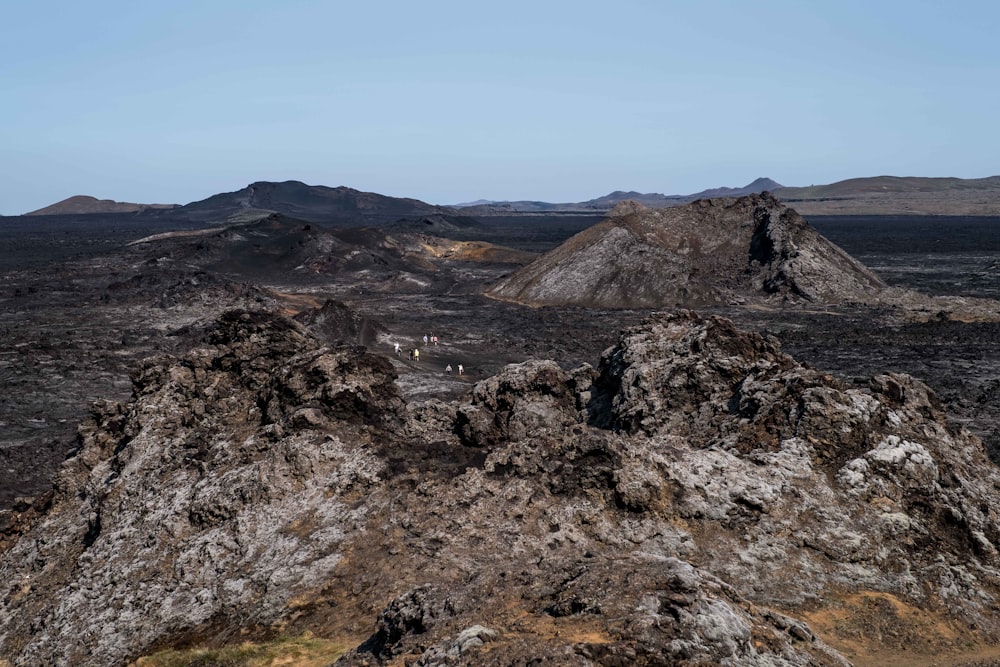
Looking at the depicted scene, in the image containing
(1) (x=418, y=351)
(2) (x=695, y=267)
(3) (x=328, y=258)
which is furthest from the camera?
(3) (x=328, y=258)

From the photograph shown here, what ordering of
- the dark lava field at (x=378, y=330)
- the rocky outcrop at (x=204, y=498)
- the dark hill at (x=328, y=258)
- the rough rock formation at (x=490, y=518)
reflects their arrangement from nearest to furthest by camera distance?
the rough rock formation at (x=490, y=518) < the rocky outcrop at (x=204, y=498) < the dark lava field at (x=378, y=330) < the dark hill at (x=328, y=258)

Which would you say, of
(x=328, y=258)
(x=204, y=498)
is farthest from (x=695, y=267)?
(x=204, y=498)

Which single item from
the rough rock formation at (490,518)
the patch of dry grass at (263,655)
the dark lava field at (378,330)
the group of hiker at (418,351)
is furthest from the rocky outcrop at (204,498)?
the group of hiker at (418,351)

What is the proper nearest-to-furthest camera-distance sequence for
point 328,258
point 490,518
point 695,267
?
point 490,518, point 695,267, point 328,258

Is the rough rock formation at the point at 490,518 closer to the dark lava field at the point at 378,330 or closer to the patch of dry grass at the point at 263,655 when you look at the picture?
the patch of dry grass at the point at 263,655

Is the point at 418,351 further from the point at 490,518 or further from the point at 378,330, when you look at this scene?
the point at 490,518

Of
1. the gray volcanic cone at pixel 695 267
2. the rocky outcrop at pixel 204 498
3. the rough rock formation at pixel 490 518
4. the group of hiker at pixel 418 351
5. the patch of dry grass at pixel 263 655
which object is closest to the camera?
the patch of dry grass at pixel 263 655

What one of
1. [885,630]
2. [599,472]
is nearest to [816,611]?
[885,630]
